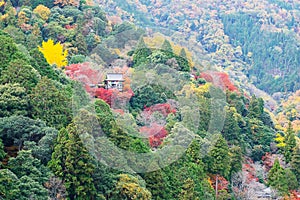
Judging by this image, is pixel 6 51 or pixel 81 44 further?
pixel 81 44

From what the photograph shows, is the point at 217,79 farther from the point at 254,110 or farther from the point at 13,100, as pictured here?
the point at 13,100

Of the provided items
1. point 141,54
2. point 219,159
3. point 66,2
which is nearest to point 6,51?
point 219,159

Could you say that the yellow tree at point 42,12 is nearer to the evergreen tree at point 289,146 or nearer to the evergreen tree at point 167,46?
the evergreen tree at point 167,46

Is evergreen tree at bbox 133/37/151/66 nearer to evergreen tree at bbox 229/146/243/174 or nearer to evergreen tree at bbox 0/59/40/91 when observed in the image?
evergreen tree at bbox 229/146/243/174

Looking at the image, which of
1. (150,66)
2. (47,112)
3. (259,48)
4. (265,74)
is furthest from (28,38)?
(259,48)

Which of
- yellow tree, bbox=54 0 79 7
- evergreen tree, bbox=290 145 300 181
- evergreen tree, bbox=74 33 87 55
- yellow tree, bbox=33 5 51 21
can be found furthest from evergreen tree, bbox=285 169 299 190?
yellow tree, bbox=54 0 79 7
